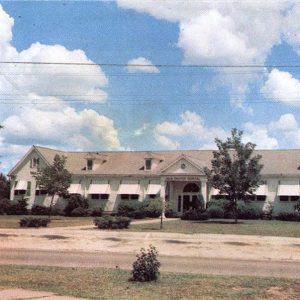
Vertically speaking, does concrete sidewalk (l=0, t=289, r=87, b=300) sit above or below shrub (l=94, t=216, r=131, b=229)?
below

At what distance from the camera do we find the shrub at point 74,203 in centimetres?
5303

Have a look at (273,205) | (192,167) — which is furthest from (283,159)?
(192,167)

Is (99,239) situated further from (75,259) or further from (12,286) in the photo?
(12,286)

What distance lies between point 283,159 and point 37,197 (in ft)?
85.6

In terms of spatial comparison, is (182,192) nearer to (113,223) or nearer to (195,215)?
(195,215)

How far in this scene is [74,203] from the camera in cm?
5322

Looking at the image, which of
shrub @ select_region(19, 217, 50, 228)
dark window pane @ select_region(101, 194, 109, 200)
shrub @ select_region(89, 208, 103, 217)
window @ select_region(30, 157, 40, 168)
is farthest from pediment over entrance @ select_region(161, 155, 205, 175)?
shrub @ select_region(19, 217, 50, 228)

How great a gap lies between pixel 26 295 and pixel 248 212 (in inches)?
1516

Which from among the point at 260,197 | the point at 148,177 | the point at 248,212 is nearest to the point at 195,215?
the point at 248,212

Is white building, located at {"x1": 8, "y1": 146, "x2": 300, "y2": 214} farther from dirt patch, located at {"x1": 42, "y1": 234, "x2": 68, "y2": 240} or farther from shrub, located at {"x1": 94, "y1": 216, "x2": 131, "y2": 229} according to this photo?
dirt patch, located at {"x1": 42, "y1": 234, "x2": 68, "y2": 240}

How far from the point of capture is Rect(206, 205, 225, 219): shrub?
46438 millimetres

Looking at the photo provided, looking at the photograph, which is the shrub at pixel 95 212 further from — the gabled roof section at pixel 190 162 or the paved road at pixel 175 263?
the paved road at pixel 175 263

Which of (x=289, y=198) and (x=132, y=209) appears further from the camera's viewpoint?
(x=132, y=209)

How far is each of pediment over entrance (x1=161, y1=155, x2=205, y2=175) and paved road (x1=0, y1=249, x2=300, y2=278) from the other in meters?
28.5
